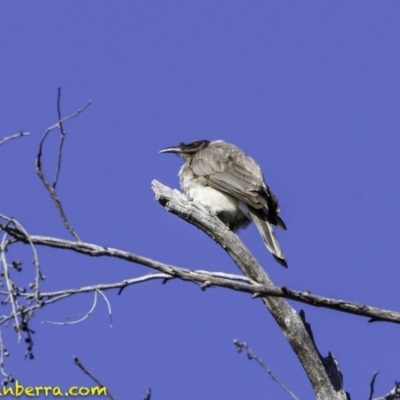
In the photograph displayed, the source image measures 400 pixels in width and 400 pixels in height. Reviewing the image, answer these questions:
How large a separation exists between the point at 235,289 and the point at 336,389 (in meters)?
1.78

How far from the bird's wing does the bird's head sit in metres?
0.29

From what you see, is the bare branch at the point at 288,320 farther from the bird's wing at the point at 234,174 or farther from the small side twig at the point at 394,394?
the bird's wing at the point at 234,174

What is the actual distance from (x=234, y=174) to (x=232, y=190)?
1.34ft

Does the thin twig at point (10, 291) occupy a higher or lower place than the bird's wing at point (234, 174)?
lower

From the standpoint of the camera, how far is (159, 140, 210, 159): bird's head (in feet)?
38.1

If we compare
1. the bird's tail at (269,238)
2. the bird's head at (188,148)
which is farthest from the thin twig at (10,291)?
the bird's head at (188,148)

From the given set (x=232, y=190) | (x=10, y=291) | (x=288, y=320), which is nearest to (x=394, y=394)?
(x=288, y=320)

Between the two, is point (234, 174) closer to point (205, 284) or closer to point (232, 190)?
point (232, 190)

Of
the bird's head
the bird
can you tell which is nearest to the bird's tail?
the bird

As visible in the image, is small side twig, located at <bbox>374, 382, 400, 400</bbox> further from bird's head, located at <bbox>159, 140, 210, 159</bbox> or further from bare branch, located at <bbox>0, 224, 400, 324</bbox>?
bird's head, located at <bbox>159, 140, 210, 159</bbox>

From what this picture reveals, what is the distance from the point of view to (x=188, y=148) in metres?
11.7

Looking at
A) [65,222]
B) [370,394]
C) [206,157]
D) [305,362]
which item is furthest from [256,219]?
[65,222]

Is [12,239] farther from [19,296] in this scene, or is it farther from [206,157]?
[206,157]

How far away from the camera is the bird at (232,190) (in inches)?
383
